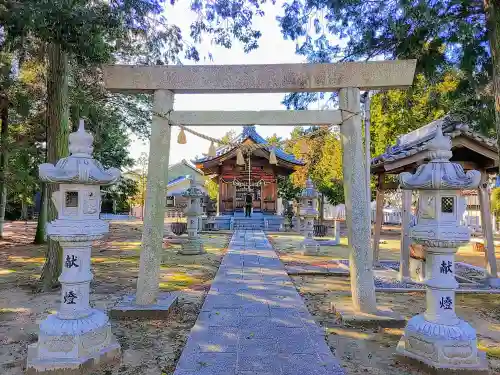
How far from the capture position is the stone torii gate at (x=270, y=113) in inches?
199

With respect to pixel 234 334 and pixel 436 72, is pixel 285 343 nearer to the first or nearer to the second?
pixel 234 334

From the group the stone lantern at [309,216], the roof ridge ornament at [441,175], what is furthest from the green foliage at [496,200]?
the roof ridge ornament at [441,175]

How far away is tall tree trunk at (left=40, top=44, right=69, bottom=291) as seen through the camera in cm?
A: 663

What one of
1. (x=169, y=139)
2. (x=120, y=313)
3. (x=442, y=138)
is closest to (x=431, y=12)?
(x=442, y=138)

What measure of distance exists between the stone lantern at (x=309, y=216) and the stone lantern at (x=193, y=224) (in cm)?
368

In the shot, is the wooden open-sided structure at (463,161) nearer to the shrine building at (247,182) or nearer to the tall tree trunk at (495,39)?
the tall tree trunk at (495,39)

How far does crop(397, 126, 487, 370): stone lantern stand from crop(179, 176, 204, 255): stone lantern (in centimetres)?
853

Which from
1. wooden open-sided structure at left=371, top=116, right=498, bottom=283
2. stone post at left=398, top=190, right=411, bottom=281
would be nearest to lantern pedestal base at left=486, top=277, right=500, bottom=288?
wooden open-sided structure at left=371, top=116, right=498, bottom=283

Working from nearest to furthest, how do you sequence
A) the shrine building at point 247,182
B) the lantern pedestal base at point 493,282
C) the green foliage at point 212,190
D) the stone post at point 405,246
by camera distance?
the lantern pedestal base at point 493,282, the stone post at point 405,246, the shrine building at point 247,182, the green foliage at point 212,190

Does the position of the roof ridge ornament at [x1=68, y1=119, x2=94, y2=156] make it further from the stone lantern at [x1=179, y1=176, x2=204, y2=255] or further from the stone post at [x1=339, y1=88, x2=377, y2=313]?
the stone lantern at [x1=179, y1=176, x2=204, y2=255]

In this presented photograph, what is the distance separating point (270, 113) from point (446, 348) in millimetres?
3597

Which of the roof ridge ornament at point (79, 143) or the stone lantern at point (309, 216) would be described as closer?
the roof ridge ornament at point (79, 143)

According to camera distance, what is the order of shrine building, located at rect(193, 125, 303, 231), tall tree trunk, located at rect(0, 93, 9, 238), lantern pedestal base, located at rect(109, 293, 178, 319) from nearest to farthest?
lantern pedestal base, located at rect(109, 293, 178, 319) < tall tree trunk, located at rect(0, 93, 9, 238) < shrine building, located at rect(193, 125, 303, 231)

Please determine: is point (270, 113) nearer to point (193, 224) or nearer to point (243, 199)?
point (193, 224)
